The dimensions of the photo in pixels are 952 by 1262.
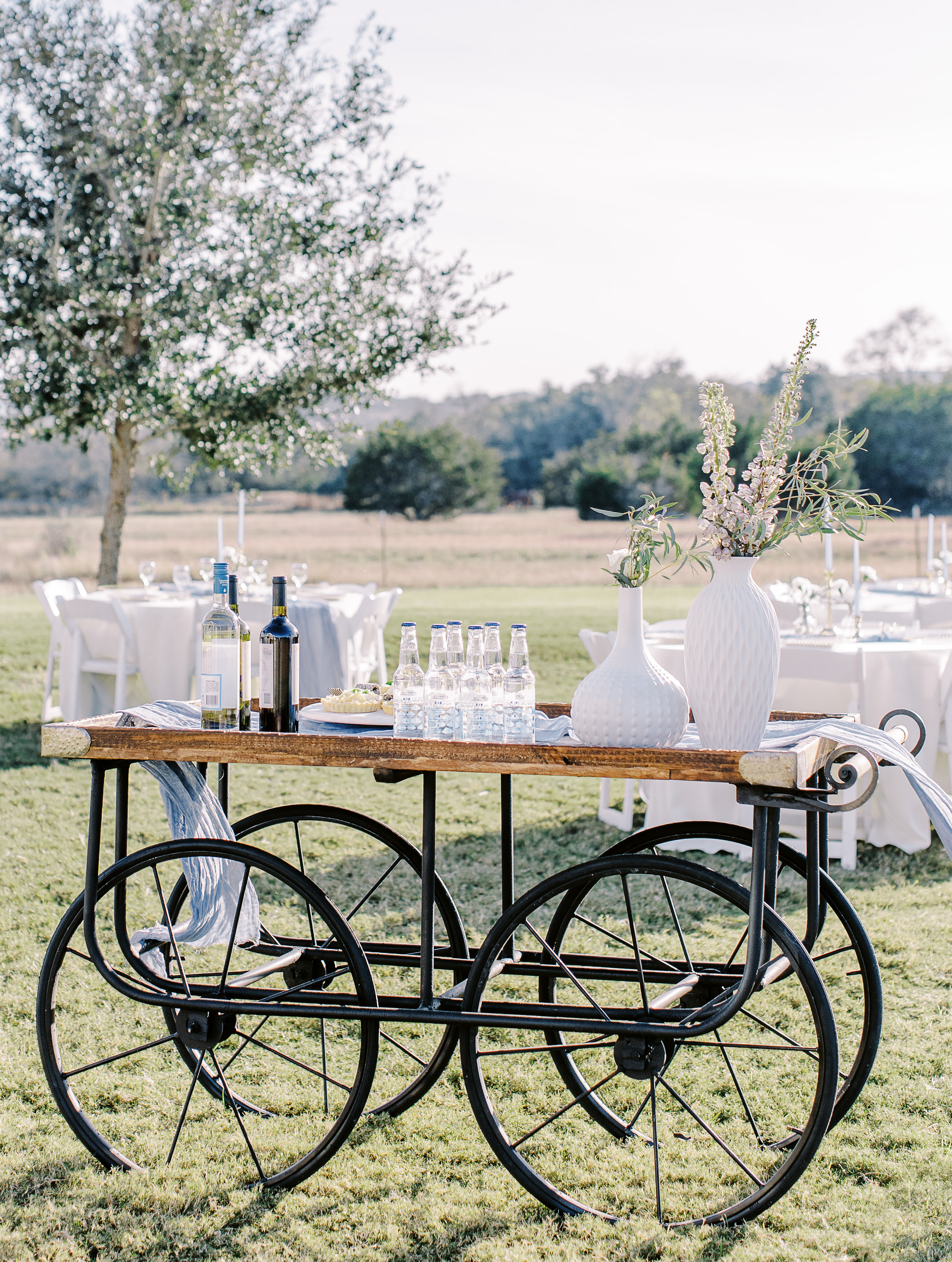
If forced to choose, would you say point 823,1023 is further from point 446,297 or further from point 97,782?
point 446,297

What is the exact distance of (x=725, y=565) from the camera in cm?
206

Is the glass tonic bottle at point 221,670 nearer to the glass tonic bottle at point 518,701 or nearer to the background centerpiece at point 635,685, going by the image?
the glass tonic bottle at point 518,701

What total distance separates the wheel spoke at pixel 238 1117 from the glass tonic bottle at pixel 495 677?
84 centimetres

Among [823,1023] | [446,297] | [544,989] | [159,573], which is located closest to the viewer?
[823,1023]

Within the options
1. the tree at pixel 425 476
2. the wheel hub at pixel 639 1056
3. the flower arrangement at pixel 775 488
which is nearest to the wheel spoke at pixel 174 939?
the wheel hub at pixel 639 1056

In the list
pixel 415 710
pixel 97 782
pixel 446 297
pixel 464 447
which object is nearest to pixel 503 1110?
pixel 415 710

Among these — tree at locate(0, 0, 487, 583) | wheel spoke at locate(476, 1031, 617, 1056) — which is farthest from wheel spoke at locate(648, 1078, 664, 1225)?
tree at locate(0, 0, 487, 583)

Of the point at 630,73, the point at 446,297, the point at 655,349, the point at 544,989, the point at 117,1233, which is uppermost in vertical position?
the point at 655,349

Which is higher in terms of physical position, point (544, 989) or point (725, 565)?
point (725, 565)

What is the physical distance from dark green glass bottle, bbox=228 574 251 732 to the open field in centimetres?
1416

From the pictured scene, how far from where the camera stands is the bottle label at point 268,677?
2.16m

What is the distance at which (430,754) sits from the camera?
1962 millimetres

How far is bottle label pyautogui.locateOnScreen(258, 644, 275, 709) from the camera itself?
216cm

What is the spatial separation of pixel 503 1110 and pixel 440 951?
0.37 meters
